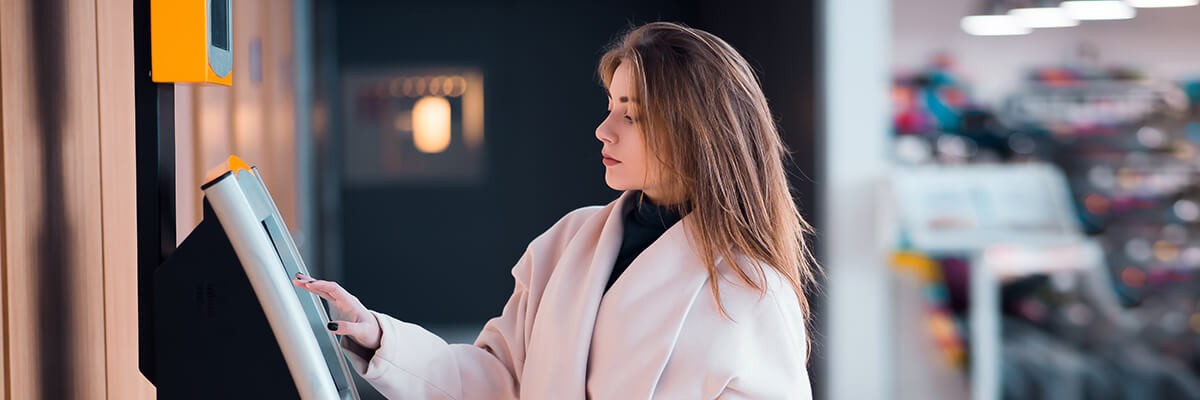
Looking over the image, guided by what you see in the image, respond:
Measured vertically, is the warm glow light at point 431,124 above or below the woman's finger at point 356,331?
above

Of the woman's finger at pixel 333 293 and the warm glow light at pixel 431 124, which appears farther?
the warm glow light at pixel 431 124

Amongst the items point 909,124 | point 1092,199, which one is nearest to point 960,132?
point 909,124

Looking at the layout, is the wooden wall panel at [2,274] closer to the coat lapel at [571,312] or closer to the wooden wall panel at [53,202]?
the wooden wall panel at [53,202]

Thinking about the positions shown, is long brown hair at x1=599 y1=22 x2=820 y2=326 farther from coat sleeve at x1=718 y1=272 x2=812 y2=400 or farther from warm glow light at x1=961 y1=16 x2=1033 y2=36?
warm glow light at x1=961 y1=16 x2=1033 y2=36

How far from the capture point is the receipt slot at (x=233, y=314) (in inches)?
42.3

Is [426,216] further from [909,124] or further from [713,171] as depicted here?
[713,171]

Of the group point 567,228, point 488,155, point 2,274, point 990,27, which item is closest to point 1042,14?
point 990,27

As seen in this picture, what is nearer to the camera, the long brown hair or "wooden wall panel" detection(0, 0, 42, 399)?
"wooden wall panel" detection(0, 0, 42, 399)

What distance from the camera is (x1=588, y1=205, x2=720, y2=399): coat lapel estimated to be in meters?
1.28

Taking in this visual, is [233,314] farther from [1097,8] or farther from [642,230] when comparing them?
[1097,8]

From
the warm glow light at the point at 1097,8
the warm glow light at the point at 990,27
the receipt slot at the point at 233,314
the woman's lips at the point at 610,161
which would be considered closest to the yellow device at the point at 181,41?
the receipt slot at the point at 233,314

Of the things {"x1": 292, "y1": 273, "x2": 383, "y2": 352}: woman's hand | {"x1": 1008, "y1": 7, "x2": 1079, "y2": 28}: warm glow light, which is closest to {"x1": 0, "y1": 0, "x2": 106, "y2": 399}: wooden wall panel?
{"x1": 292, "y1": 273, "x2": 383, "y2": 352}: woman's hand

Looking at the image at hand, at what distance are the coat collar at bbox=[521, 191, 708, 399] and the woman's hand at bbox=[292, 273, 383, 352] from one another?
0.68 feet

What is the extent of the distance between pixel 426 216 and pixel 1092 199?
409 centimetres
